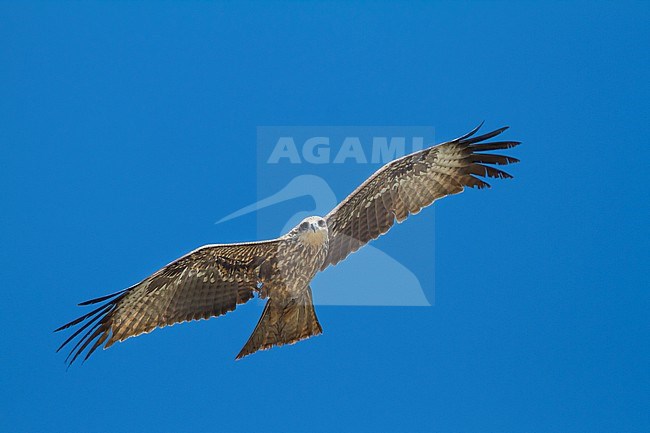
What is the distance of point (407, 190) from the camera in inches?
332

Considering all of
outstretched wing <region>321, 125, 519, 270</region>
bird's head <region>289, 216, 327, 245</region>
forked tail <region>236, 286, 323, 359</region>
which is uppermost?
outstretched wing <region>321, 125, 519, 270</region>

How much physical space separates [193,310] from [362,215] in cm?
150

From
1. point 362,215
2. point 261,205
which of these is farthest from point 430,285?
point 261,205

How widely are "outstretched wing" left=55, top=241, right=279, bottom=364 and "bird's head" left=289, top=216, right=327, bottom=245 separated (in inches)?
8.3

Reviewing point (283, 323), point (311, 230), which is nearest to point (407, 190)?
point (311, 230)

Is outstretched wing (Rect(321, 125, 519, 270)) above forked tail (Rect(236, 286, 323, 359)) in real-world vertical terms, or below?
above

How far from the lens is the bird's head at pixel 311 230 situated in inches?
310

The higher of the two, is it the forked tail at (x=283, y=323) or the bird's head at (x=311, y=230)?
the bird's head at (x=311, y=230)

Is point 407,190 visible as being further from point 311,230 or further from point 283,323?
point 283,323

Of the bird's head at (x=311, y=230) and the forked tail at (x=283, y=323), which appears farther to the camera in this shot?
the forked tail at (x=283, y=323)

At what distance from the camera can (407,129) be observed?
29.9 feet

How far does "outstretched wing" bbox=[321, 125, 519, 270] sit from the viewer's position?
8.33 m

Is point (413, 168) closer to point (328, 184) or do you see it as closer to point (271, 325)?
point (328, 184)

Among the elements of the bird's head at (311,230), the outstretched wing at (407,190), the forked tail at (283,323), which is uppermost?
the outstretched wing at (407,190)
